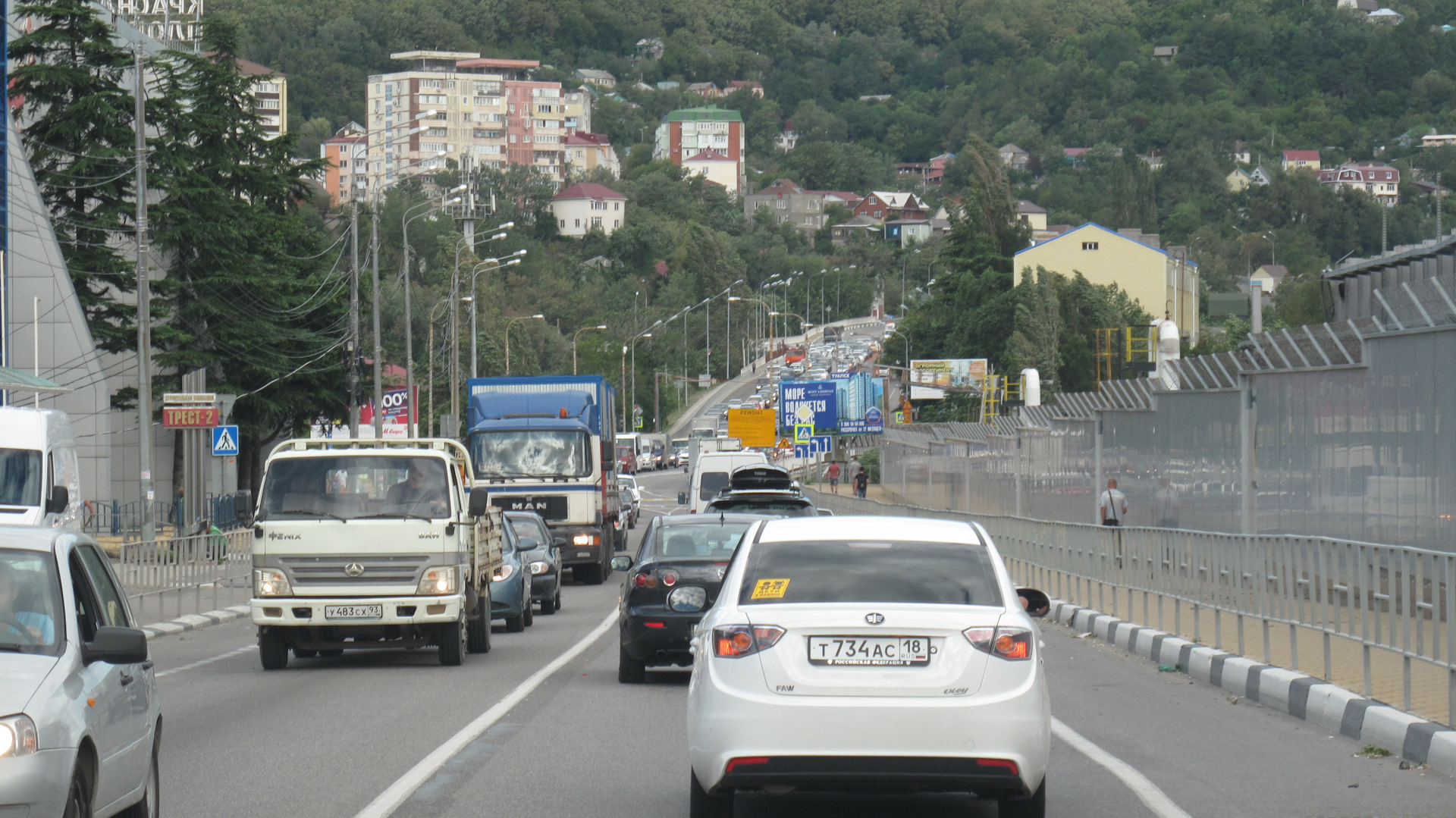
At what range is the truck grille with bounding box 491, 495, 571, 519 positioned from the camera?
32250 millimetres

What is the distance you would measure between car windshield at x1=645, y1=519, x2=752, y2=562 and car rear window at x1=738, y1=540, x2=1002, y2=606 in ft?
22.6

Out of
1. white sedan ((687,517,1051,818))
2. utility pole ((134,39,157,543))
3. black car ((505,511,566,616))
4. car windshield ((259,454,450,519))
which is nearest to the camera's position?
white sedan ((687,517,1051,818))

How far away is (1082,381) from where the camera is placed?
114 meters

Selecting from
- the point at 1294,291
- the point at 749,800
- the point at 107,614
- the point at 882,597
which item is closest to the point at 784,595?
the point at 882,597

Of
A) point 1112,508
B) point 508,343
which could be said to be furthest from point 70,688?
point 508,343

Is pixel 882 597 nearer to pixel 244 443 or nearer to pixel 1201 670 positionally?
pixel 1201 670

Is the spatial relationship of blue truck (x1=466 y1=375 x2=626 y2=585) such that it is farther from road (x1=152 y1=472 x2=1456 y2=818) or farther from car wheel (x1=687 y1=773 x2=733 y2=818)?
car wheel (x1=687 y1=773 x2=733 y2=818)

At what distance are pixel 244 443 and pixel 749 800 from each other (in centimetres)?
4847

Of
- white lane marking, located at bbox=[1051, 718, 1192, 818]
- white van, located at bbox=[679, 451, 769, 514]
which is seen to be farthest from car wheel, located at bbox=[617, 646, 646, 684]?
white van, located at bbox=[679, 451, 769, 514]

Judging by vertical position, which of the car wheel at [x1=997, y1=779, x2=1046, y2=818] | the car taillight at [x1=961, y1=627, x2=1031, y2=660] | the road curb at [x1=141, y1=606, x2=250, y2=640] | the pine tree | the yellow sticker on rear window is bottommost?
the road curb at [x1=141, y1=606, x2=250, y2=640]

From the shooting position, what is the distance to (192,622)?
24.1m

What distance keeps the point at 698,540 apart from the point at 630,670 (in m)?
Result: 1.40

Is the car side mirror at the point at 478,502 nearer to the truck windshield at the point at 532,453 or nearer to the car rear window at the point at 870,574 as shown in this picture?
the car rear window at the point at 870,574

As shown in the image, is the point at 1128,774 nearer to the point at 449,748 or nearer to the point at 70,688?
the point at 449,748
